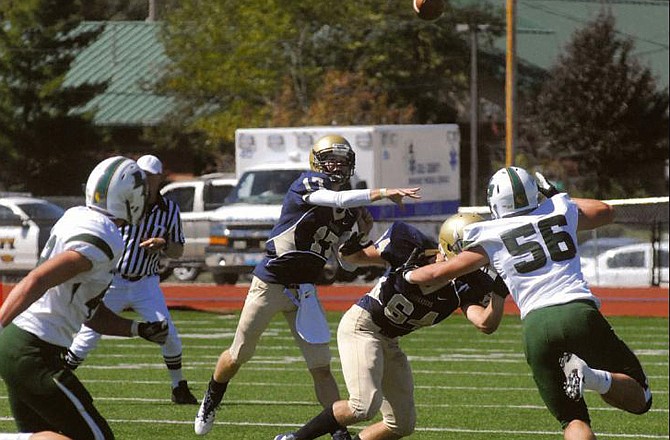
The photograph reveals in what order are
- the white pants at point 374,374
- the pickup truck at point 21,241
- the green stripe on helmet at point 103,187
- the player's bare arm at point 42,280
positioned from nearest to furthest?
the player's bare arm at point 42,280 < the green stripe on helmet at point 103,187 < the white pants at point 374,374 < the pickup truck at point 21,241

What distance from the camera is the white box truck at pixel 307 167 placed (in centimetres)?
2344

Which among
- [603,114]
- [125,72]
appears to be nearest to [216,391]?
[603,114]

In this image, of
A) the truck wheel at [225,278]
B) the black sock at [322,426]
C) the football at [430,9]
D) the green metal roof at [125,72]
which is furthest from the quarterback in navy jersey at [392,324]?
the green metal roof at [125,72]

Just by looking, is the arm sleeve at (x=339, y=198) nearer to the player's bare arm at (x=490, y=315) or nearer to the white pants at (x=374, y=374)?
the white pants at (x=374, y=374)

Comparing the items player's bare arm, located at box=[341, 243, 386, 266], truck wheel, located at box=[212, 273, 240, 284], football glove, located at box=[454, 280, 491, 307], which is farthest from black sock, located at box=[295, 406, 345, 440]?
truck wheel, located at box=[212, 273, 240, 284]

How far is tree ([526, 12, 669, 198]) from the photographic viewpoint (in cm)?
3825

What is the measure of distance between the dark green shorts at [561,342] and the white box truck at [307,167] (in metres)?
15.3

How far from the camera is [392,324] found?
7.75 meters

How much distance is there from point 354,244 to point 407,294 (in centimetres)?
73

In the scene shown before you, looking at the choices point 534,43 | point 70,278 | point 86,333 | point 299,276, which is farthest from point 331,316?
point 534,43

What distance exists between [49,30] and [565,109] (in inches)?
515

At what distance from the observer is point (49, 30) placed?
40.0m

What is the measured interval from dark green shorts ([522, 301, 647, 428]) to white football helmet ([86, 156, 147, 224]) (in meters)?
1.84

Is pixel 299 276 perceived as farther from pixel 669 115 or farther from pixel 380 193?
pixel 669 115
